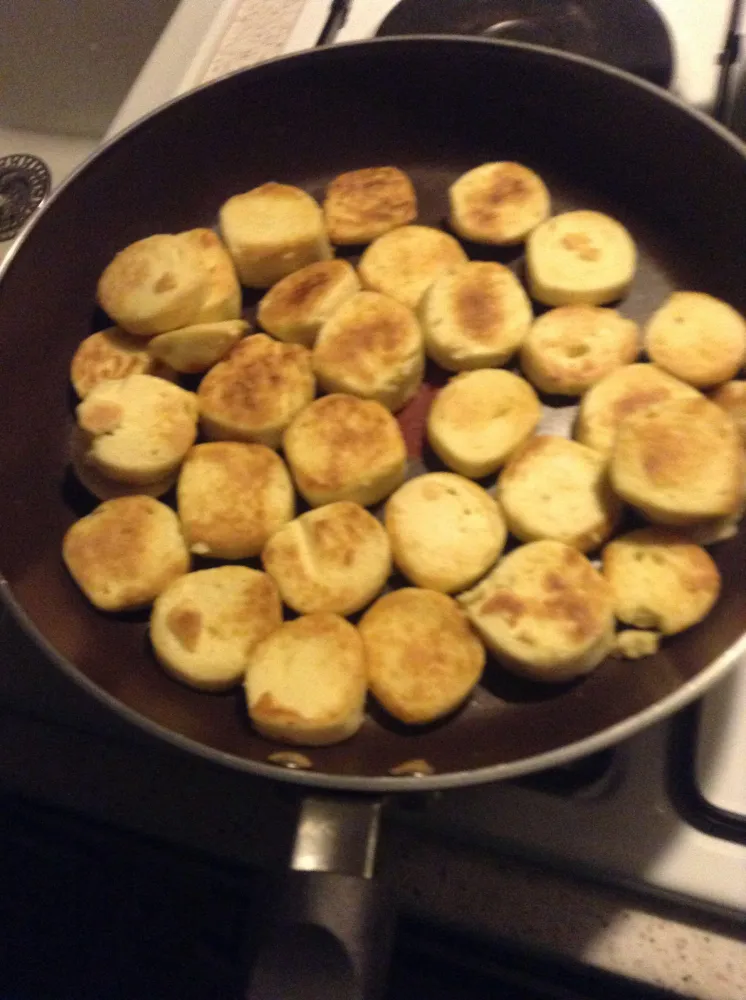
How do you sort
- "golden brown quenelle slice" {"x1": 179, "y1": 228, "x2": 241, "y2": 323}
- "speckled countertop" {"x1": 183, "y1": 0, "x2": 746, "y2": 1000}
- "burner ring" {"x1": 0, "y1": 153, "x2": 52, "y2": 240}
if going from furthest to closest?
"burner ring" {"x1": 0, "y1": 153, "x2": 52, "y2": 240}, "golden brown quenelle slice" {"x1": 179, "y1": 228, "x2": 241, "y2": 323}, "speckled countertop" {"x1": 183, "y1": 0, "x2": 746, "y2": 1000}

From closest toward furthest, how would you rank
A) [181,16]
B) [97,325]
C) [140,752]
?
[140,752]
[97,325]
[181,16]

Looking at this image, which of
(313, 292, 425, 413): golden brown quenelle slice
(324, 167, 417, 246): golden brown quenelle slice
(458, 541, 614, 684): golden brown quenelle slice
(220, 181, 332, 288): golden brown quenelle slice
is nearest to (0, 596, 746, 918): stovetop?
(458, 541, 614, 684): golden brown quenelle slice

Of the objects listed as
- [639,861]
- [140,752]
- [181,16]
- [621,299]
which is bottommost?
[140,752]

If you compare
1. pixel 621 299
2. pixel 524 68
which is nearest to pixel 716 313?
pixel 621 299

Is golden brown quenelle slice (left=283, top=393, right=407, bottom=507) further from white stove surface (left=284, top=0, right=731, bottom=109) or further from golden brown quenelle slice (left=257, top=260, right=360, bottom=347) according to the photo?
white stove surface (left=284, top=0, right=731, bottom=109)

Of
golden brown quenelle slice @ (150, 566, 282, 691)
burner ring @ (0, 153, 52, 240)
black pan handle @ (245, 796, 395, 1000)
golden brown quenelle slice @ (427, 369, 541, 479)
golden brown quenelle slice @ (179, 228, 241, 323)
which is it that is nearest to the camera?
black pan handle @ (245, 796, 395, 1000)

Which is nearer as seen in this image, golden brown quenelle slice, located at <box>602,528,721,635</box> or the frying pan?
the frying pan

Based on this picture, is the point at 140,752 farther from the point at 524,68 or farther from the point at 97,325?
the point at 524,68
